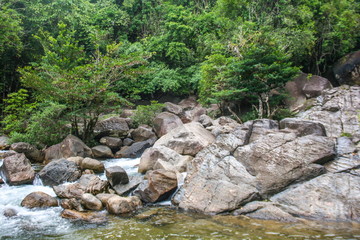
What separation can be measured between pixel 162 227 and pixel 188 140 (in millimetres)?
5161

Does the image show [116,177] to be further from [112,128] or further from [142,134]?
[112,128]

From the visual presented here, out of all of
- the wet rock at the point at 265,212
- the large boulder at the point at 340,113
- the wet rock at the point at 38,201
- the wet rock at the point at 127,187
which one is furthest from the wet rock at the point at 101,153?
the large boulder at the point at 340,113

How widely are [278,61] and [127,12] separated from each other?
64.2 feet

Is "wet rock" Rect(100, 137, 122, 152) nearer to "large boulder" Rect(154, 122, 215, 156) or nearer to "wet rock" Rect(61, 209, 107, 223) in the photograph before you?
"large boulder" Rect(154, 122, 215, 156)

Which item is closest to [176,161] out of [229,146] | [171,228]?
[229,146]

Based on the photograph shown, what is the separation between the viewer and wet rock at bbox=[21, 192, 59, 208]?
23.2 feet

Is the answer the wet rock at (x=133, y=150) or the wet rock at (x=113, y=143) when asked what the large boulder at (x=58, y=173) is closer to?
the wet rock at (x=133, y=150)

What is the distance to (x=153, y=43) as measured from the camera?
22906 millimetres

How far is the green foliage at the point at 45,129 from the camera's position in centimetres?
1310

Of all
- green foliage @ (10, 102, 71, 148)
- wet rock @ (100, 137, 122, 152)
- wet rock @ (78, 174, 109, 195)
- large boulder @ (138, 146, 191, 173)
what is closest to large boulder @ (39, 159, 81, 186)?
wet rock @ (78, 174, 109, 195)

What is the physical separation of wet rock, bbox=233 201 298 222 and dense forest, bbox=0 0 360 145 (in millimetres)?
7729

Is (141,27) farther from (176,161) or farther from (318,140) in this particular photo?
(318,140)

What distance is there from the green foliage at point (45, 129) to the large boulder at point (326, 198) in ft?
37.3

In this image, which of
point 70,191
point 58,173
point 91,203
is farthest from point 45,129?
point 91,203
